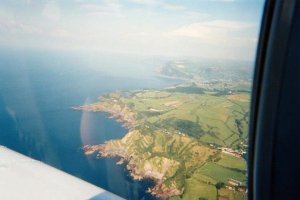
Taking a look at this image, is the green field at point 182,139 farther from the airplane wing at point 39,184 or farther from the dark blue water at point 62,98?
the airplane wing at point 39,184

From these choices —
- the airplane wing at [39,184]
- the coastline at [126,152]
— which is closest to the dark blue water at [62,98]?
the coastline at [126,152]

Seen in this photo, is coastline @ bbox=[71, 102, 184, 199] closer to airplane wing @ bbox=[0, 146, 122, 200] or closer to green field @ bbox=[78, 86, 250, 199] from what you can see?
green field @ bbox=[78, 86, 250, 199]

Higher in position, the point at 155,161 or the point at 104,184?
the point at 155,161

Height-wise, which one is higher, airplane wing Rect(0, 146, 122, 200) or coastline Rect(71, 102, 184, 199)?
airplane wing Rect(0, 146, 122, 200)

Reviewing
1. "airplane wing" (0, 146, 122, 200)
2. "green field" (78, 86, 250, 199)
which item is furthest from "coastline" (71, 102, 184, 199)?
"airplane wing" (0, 146, 122, 200)

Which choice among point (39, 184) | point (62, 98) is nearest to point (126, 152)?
point (62, 98)

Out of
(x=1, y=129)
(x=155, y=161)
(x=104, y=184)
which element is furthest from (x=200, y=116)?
(x=1, y=129)

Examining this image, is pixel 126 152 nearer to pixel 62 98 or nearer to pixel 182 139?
pixel 182 139

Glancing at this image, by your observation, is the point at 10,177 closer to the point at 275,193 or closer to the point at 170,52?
the point at 275,193

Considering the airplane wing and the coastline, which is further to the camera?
the coastline
